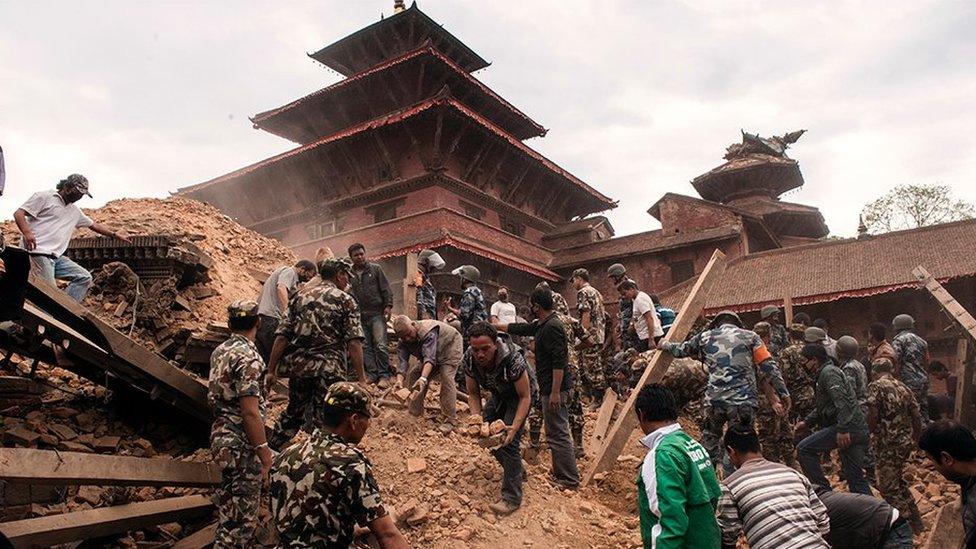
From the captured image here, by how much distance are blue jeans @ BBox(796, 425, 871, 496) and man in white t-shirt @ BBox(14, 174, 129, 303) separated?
311 inches

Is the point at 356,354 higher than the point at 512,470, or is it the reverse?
the point at 356,354

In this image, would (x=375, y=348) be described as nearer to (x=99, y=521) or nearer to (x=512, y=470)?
(x=512, y=470)

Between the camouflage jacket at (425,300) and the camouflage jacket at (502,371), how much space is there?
137 inches

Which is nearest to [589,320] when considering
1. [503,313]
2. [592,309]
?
[592,309]

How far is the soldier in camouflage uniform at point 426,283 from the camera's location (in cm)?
837

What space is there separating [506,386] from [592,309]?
123 inches

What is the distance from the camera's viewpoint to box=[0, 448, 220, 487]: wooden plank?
10.8ft

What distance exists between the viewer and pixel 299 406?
15.7 feet

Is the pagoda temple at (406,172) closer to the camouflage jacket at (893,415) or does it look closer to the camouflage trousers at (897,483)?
the camouflage jacket at (893,415)

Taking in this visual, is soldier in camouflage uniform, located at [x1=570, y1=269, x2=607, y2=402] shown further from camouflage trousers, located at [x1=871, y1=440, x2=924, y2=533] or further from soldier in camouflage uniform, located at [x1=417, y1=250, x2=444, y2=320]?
camouflage trousers, located at [x1=871, y1=440, x2=924, y2=533]

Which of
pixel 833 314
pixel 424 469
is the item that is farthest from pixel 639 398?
pixel 833 314

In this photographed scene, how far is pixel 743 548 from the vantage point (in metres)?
5.12

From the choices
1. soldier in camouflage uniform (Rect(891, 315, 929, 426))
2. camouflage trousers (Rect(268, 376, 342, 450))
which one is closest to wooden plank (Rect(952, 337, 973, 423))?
soldier in camouflage uniform (Rect(891, 315, 929, 426))

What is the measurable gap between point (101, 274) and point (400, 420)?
4.55m
